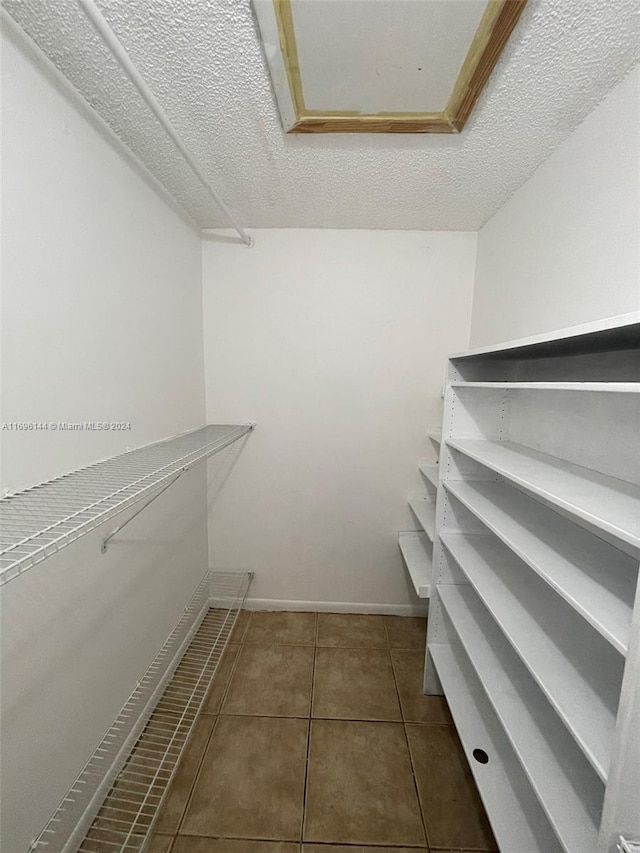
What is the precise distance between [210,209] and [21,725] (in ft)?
6.76

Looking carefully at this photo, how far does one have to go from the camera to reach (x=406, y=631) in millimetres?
2064

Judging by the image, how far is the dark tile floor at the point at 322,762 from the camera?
1.14 metres

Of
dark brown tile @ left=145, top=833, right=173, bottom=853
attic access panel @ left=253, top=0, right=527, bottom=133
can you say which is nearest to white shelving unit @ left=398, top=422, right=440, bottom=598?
dark brown tile @ left=145, top=833, right=173, bottom=853

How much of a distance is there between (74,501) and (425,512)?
5.44ft

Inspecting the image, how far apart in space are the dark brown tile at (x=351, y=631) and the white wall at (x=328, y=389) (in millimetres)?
92

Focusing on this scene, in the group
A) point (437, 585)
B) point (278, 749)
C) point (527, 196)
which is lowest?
point (278, 749)

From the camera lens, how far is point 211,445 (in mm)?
1432

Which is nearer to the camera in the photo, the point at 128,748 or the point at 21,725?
the point at 21,725

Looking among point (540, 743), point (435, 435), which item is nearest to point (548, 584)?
point (540, 743)

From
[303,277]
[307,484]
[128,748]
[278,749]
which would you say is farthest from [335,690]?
[303,277]

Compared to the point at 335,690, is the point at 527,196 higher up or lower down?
higher up

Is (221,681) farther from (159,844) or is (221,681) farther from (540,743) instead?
(540,743)

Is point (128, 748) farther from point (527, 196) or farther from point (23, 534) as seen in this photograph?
point (527, 196)

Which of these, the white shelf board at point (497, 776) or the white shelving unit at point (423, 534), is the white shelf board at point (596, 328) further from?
the white shelf board at point (497, 776)
